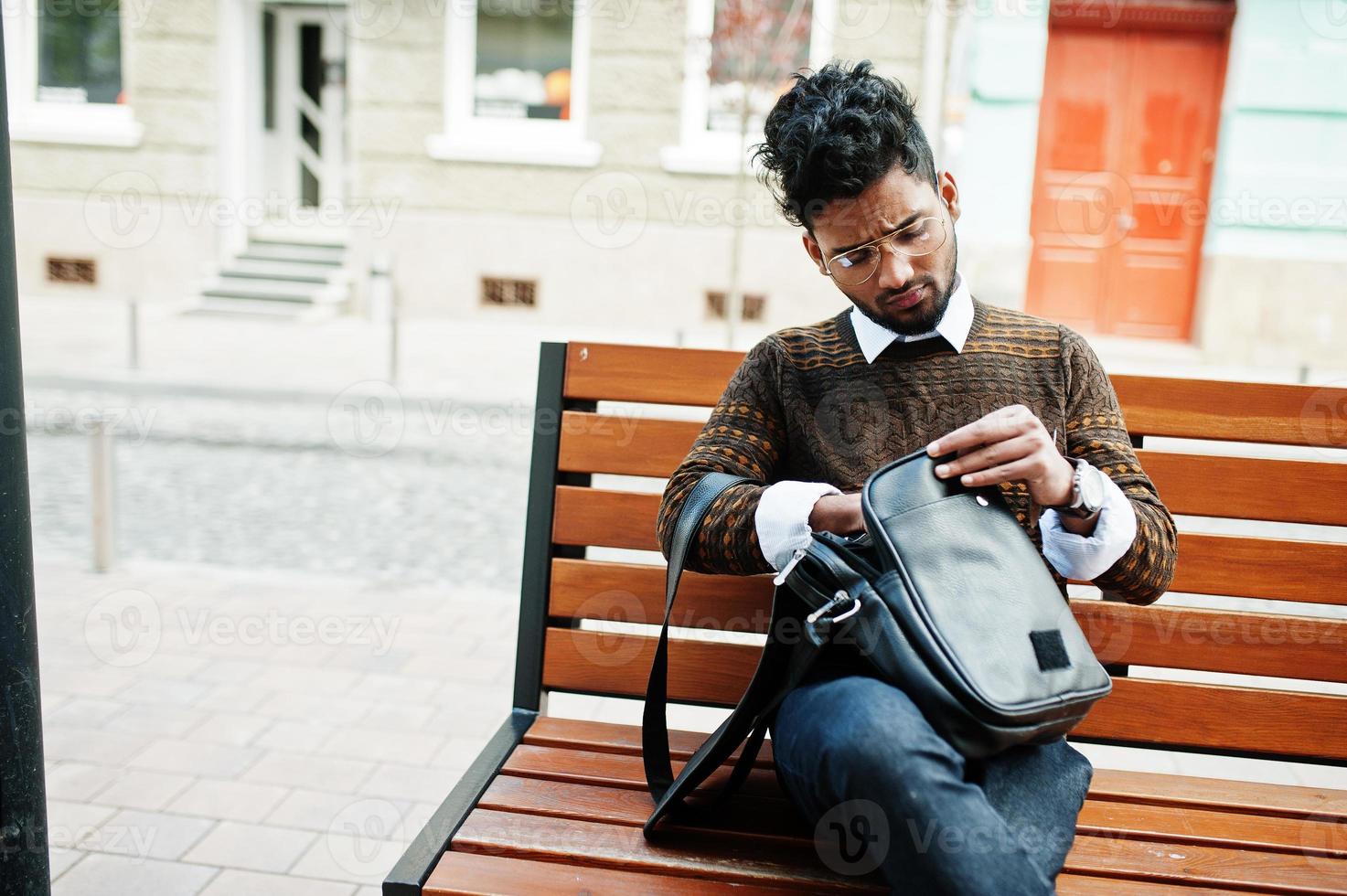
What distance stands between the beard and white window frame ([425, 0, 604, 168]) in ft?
36.5

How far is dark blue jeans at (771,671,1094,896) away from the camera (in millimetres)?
1434

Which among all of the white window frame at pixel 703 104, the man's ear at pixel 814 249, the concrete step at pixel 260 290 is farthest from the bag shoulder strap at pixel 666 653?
the concrete step at pixel 260 290

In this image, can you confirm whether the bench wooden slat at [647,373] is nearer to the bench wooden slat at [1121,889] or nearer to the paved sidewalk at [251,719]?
the bench wooden slat at [1121,889]

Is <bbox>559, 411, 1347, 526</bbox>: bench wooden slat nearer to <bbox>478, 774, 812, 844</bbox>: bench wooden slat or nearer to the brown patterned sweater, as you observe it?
the brown patterned sweater

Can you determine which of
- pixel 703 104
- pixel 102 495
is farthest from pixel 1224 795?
pixel 703 104

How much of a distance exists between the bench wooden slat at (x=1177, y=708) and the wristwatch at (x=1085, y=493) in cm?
53

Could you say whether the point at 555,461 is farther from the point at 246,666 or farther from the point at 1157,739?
the point at 246,666

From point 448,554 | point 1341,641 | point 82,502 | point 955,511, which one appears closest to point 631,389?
point 955,511

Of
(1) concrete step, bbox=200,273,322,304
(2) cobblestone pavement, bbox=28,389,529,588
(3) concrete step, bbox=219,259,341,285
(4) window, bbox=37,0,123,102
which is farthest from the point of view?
(4) window, bbox=37,0,123,102

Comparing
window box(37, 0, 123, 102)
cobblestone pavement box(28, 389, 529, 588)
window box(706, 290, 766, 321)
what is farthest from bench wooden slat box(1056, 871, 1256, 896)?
window box(37, 0, 123, 102)

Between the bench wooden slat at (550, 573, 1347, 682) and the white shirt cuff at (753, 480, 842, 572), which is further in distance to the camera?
the bench wooden slat at (550, 573, 1347, 682)

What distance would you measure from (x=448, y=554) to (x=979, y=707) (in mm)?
4087

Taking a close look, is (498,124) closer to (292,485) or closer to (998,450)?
(292,485)

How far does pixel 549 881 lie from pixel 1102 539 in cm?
98
